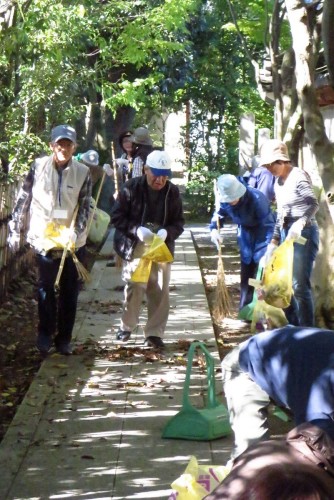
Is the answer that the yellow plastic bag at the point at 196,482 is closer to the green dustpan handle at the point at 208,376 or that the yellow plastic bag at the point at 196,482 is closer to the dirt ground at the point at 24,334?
the green dustpan handle at the point at 208,376

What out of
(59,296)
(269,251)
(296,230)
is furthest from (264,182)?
(59,296)

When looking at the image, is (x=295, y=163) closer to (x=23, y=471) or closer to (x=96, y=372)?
(x=96, y=372)

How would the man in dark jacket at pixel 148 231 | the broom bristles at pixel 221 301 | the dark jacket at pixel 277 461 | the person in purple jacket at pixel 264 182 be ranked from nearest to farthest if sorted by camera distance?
the dark jacket at pixel 277 461 → the man in dark jacket at pixel 148 231 → the broom bristles at pixel 221 301 → the person in purple jacket at pixel 264 182

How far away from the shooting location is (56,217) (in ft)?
29.2

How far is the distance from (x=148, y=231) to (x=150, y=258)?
24 centimetres

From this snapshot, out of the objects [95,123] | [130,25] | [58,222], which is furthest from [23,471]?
[95,123]

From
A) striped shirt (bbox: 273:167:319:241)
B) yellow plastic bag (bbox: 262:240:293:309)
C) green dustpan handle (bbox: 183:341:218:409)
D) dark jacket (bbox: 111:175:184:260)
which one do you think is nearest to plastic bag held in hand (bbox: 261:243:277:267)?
striped shirt (bbox: 273:167:319:241)

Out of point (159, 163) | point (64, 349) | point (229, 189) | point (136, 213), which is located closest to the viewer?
point (159, 163)

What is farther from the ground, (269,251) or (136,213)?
(136,213)

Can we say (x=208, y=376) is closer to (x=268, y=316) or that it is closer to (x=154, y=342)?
(x=268, y=316)

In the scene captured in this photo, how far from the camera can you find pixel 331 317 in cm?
1017

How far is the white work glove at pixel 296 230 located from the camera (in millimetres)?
8766

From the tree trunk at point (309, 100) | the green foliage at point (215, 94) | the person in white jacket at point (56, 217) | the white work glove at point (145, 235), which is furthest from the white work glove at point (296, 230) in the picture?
the green foliage at point (215, 94)

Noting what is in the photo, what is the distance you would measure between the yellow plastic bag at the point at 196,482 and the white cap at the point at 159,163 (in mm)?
5014
